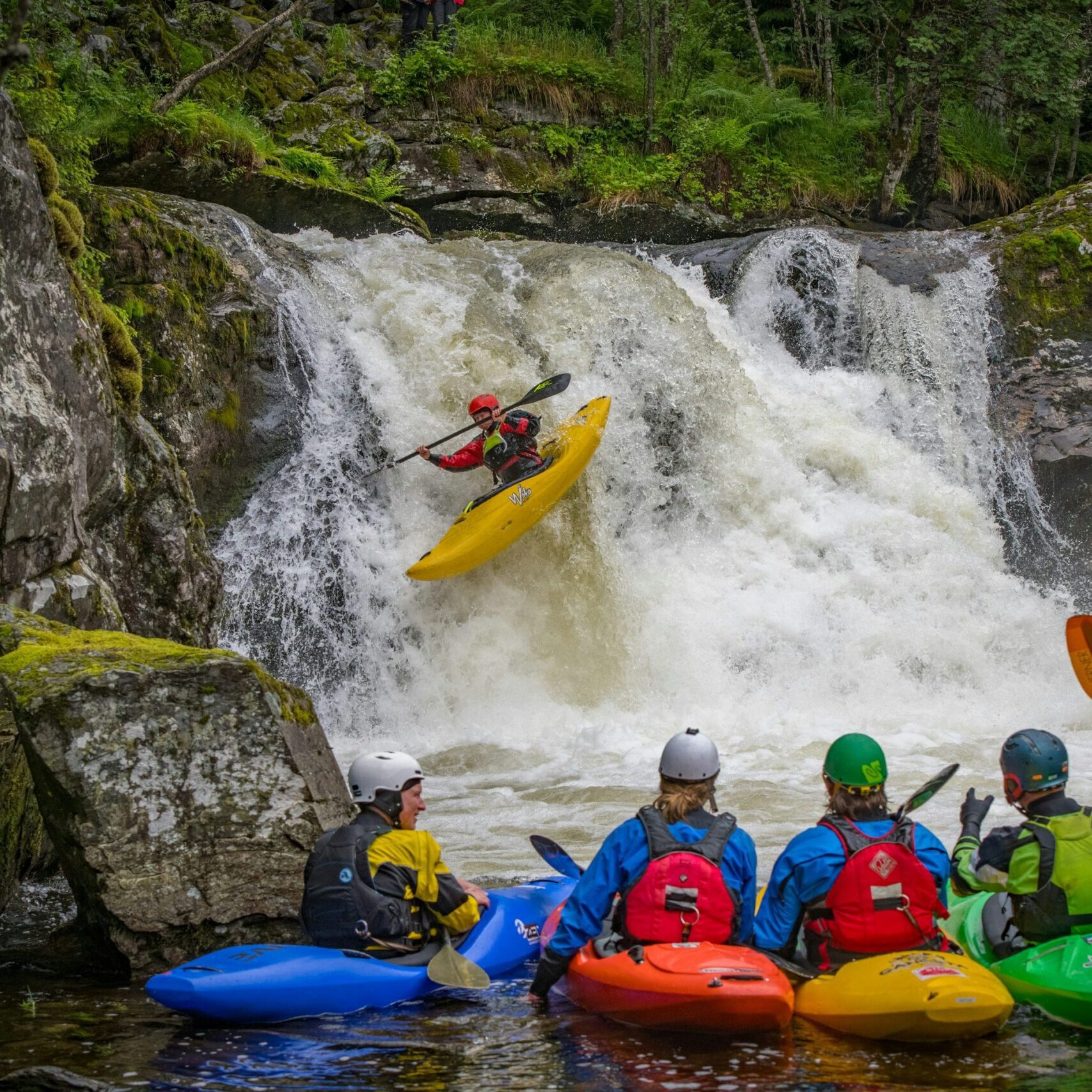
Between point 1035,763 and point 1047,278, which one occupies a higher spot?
point 1047,278

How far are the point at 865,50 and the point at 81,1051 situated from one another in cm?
2167

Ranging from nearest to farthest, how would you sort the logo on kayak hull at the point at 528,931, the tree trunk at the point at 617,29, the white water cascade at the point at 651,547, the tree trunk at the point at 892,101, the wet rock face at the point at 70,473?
the logo on kayak hull at the point at 528,931 → the wet rock face at the point at 70,473 → the white water cascade at the point at 651,547 → the tree trunk at the point at 892,101 → the tree trunk at the point at 617,29

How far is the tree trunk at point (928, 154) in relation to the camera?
16.1 m

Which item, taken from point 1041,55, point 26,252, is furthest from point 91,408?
point 1041,55

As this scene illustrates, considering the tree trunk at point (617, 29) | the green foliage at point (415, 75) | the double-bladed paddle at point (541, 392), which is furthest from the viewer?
the tree trunk at point (617, 29)

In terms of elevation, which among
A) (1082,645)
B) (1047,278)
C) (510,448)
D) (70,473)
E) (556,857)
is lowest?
(556,857)

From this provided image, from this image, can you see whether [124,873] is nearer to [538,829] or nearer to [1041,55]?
[538,829]

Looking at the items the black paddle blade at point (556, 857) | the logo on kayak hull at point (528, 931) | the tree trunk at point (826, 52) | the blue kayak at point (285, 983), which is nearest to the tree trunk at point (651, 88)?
the tree trunk at point (826, 52)

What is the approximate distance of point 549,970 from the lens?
3.77m

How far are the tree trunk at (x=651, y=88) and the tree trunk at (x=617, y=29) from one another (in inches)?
46.4

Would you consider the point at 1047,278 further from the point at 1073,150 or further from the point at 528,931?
the point at 528,931

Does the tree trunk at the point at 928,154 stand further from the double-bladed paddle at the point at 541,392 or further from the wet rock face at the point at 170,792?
the wet rock face at the point at 170,792

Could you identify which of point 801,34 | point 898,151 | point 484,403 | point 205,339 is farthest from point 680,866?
point 801,34

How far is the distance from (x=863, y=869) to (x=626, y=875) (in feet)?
2.20
